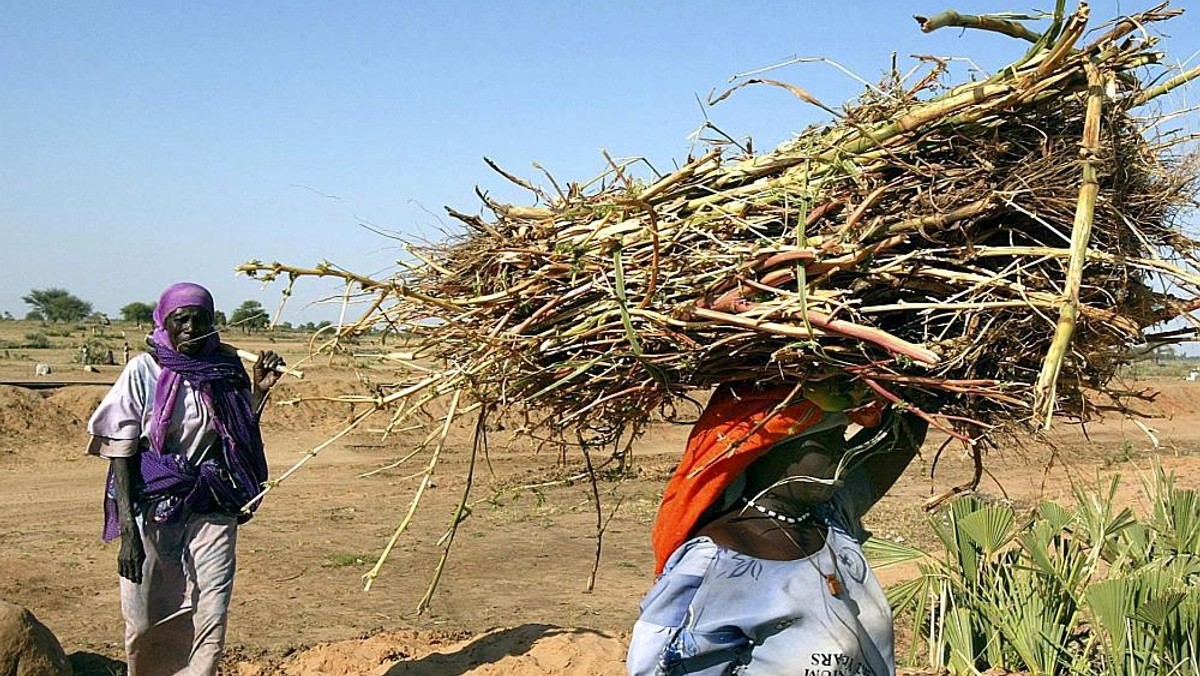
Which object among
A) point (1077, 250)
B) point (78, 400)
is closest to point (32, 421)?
point (78, 400)

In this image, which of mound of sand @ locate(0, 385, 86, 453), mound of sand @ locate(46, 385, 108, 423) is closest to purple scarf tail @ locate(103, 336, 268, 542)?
mound of sand @ locate(0, 385, 86, 453)

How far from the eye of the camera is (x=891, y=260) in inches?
85.0

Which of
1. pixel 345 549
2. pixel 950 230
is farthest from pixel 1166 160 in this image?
pixel 345 549

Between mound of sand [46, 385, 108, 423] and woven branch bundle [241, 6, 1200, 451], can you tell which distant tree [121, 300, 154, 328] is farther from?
woven branch bundle [241, 6, 1200, 451]

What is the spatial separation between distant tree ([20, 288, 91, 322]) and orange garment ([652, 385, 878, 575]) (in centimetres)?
4700

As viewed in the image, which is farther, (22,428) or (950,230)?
(22,428)

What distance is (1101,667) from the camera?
4.32 m

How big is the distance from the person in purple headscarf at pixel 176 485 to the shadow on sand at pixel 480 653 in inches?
42.0

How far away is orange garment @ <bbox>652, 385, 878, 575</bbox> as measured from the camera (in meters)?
2.45

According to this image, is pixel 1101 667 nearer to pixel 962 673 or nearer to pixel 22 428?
pixel 962 673

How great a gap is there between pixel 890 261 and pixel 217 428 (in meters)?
3.43

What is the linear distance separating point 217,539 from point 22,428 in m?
10.2

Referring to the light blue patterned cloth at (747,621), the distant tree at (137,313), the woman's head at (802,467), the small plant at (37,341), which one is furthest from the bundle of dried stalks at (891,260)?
the distant tree at (137,313)

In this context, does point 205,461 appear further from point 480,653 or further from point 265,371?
point 480,653
